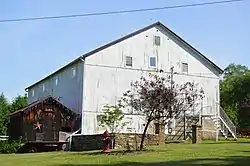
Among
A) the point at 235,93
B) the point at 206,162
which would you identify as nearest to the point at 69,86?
the point at 206,162

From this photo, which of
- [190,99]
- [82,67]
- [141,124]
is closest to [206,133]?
[141,124]

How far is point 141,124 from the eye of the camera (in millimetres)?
45062

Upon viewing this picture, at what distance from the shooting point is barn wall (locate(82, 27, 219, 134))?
143 feet

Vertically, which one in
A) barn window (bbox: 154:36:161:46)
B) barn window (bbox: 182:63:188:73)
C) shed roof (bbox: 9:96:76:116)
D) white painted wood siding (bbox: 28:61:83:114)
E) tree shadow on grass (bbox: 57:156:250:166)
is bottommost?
tree shadow on grass (bbox: 57:156:250:166)

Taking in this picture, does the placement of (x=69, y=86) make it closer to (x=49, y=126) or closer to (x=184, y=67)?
(x=49, y=126)

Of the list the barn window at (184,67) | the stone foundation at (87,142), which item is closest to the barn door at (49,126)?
the stone foundation at (87,142)

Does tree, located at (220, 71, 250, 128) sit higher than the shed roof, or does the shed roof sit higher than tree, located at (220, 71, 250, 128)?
tree, located at (220, 71, 250, 128)

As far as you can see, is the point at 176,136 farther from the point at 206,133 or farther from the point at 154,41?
the point at 154,41

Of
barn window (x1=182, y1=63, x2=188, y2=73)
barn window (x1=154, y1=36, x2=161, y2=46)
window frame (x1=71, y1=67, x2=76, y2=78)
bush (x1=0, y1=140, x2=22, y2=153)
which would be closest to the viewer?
bush (x1=0, y1=140, x2=22, y2=153)

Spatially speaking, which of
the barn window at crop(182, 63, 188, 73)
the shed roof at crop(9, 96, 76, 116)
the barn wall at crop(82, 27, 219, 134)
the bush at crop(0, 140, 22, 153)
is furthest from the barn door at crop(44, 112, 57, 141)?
the barn window at crop(182, 63, 188, 73)

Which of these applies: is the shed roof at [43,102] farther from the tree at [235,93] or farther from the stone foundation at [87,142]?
the tree at [235,93]

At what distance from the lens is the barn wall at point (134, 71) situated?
43.7 m

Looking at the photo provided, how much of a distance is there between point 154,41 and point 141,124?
8177 millimetres

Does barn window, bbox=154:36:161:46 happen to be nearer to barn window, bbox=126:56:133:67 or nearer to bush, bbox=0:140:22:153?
barn window, bbox=126:56:133:67
